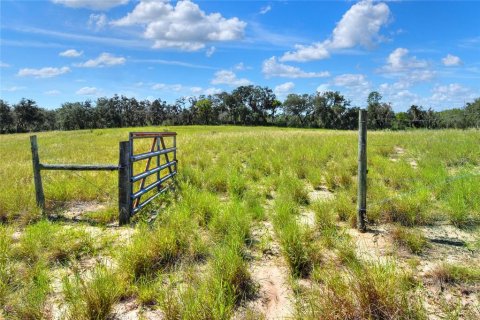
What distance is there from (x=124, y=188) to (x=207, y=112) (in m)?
90.5

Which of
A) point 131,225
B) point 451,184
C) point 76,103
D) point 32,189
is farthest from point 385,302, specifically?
point 76,103

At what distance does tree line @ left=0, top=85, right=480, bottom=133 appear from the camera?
3209 inches

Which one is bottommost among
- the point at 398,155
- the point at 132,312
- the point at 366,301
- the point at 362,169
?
the point at 132,312

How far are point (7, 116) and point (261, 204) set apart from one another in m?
92.8

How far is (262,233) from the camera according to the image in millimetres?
5227

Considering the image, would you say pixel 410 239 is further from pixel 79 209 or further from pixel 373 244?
pixel 79 209

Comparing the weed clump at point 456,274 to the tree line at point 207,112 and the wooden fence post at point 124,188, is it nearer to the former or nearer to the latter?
the wooden fence post at point 124,188

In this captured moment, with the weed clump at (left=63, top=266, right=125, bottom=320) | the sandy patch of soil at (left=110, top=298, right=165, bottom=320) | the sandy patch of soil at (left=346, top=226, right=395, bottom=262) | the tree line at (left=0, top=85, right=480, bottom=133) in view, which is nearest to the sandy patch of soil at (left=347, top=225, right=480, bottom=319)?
the sandy patch of soil at (left=346, top=226, right=395, bottom=262)

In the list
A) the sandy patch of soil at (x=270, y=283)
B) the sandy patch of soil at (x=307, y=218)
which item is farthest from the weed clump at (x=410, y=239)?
the sandy patch of soil at (x=270, y=283)

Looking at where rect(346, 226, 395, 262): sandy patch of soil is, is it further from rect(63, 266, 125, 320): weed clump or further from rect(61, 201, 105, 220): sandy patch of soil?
rect(61, 201, 105, 220): sandy patch of soil

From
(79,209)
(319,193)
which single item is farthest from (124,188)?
(319,193)

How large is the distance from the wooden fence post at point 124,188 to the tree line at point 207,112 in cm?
8023

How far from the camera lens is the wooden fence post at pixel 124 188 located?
587 cm

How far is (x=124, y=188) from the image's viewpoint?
19.4 feet
